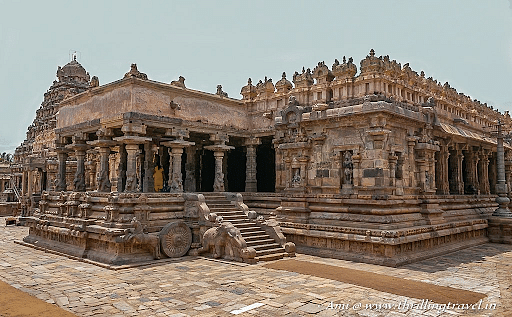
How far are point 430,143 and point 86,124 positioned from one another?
509 inches

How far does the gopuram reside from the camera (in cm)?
1278

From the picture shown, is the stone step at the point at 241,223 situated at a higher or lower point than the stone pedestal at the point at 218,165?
lower

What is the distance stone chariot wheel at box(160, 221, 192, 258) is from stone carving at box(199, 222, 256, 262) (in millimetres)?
604

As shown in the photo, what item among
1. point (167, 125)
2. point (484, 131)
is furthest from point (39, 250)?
point (484, 131)

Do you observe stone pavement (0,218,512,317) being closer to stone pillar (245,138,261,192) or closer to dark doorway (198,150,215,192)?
stone pillar (245,138,261,192)

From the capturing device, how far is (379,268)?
11.3 m

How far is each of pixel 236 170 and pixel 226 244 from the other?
9138mm

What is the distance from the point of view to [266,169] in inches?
827

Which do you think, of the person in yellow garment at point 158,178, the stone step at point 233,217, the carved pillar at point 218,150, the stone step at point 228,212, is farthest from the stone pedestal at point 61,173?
the stone step at point 233,217

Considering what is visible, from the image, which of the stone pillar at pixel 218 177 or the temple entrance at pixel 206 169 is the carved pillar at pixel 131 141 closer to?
→ the stone pillar at pixel 218 177

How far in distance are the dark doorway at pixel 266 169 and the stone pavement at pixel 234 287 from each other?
788 cm

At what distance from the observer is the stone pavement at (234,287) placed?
24.9 ft

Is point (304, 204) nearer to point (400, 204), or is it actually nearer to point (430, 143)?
point (400, 204)

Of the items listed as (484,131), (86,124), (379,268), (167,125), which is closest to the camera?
(379,268)
